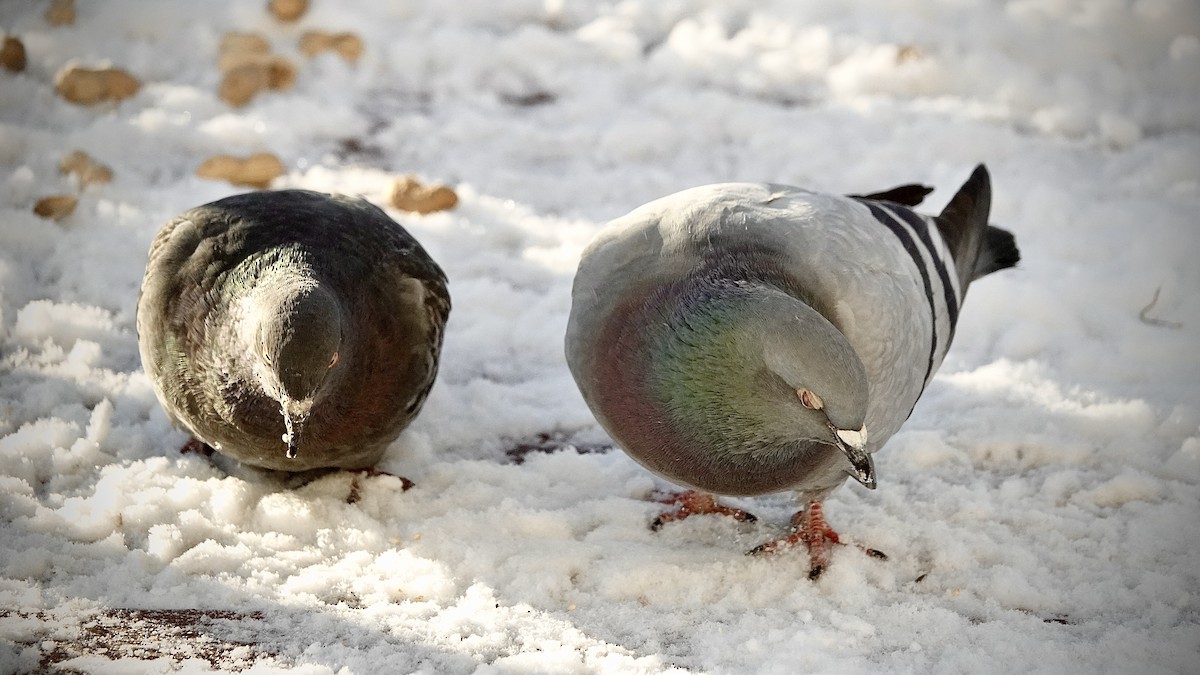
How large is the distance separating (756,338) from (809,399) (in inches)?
7.7

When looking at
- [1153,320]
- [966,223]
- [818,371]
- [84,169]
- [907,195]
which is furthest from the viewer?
[84,169]

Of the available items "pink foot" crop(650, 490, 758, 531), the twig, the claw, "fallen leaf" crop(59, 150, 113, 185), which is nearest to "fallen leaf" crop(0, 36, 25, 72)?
"fallen leaf" crop(59, 150, 113, 185)

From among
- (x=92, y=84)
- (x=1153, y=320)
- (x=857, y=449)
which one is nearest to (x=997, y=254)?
(x=1153, y=320)

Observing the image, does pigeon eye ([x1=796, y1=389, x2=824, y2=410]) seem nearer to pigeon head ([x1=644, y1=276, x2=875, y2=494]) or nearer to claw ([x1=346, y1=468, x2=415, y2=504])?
pigeon head ([x1=644, y1=276, x2=875, y2=494])

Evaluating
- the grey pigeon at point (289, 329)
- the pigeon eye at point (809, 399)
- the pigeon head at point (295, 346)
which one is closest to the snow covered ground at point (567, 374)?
the grey pigeon at point (289, 329)

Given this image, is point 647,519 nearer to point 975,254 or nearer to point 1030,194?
point 975,254

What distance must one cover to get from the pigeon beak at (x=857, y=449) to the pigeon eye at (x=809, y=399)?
0.20ft

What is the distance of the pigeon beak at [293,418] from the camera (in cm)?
257

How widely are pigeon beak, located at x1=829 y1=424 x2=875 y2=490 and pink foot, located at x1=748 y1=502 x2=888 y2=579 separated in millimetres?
712

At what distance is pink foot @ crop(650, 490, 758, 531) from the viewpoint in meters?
3.22

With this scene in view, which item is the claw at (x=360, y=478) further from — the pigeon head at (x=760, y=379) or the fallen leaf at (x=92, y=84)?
the fallen leaf at (x=92, y=84)

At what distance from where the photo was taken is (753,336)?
2.35m

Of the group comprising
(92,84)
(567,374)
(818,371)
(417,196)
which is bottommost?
(567,374)

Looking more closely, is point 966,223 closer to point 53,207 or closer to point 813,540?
point 813,540
